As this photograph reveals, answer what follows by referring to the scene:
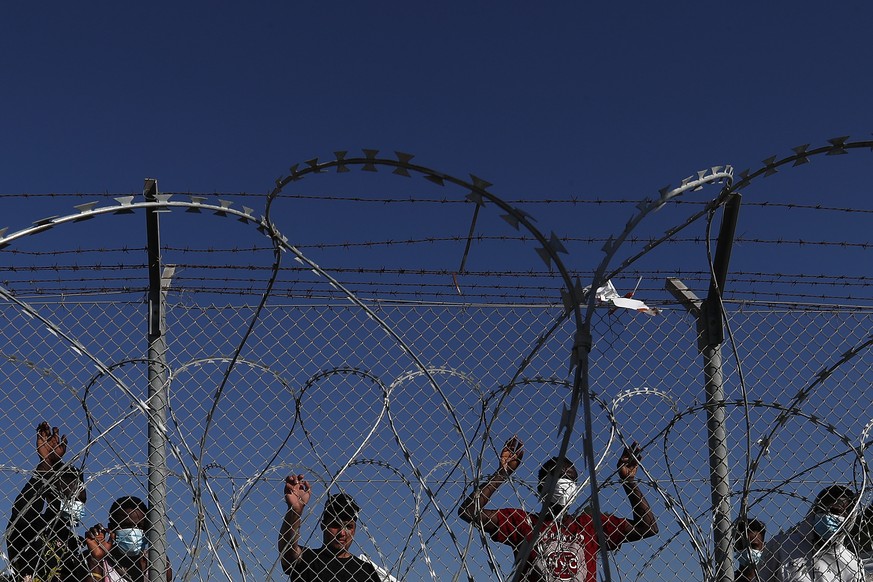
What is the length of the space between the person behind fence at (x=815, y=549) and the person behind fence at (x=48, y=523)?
9.71ft

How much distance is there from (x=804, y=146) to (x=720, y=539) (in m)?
1.62

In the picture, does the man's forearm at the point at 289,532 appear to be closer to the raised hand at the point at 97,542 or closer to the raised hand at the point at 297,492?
the raised hand at the point at 297,492

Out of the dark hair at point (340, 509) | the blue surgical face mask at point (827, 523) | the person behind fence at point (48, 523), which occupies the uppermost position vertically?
the blue surgical face mask at point (827, 523)

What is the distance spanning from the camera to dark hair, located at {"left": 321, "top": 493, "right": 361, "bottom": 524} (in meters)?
4.12

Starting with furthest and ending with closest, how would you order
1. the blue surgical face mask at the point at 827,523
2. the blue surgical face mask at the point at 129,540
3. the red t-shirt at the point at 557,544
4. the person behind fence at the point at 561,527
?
the blue surgical face mask at the point at 129,540, the blue surgical face mask at the point at 827,523, the red t-shirt at the point at 557,544, the person behind fence at the point at 561,527

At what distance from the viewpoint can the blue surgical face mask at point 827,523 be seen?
4.37 metres

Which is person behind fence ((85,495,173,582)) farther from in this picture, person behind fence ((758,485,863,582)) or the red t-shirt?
person behind fence ((758,485,863,582))

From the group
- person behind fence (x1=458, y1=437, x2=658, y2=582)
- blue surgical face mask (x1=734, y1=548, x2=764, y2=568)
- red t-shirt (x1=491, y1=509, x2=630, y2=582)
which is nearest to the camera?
blue surgical face mask (x1=734, y1=548, x2=764, y2=568)

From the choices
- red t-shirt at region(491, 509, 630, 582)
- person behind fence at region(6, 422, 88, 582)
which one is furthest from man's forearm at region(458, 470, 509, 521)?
person behind fence at region(6, 422, 88, 582)

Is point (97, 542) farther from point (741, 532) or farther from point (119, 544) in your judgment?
point (741, 532)

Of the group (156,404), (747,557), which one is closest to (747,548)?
(747,557)

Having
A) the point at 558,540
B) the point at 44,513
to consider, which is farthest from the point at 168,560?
the point at 558,540

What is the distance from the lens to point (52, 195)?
13.3 ft

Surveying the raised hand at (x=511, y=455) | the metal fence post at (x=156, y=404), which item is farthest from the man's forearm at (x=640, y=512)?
the metal fence post at (x=156, y=404)
